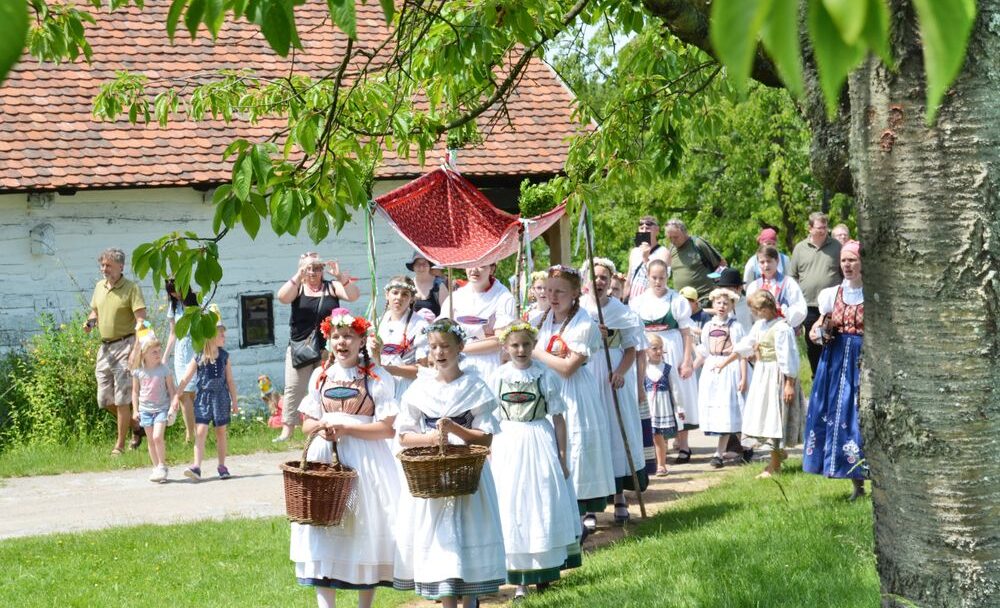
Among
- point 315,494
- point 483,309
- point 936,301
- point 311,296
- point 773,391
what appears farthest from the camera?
point 311,296

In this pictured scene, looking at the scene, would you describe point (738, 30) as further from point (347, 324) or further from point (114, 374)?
point (114, 374)

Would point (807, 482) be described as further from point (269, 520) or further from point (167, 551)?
point (167, 551)

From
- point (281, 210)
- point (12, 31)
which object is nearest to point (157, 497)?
point (281, 210)

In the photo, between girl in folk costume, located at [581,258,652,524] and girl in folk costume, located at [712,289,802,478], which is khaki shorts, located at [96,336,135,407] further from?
girl in folk costume, located at [712,289,802,478]

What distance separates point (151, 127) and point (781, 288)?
8048 millimetres

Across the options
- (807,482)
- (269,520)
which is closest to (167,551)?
(269,520)

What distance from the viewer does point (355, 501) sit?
246 inches

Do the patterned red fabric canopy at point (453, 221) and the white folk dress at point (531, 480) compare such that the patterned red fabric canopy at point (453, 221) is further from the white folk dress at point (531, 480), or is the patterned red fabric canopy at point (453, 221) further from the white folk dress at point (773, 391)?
the white folk dress at point (773, 391)

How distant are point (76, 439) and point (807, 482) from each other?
7.54 metres

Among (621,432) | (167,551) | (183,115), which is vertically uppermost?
(183,115)

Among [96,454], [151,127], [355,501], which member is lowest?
[96,454]

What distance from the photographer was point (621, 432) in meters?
8.99

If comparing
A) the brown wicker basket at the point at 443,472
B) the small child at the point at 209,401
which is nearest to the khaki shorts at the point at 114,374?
the small child at the point at 209,401

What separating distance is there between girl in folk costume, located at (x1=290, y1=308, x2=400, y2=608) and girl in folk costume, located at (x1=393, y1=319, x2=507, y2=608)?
0.32 ft
